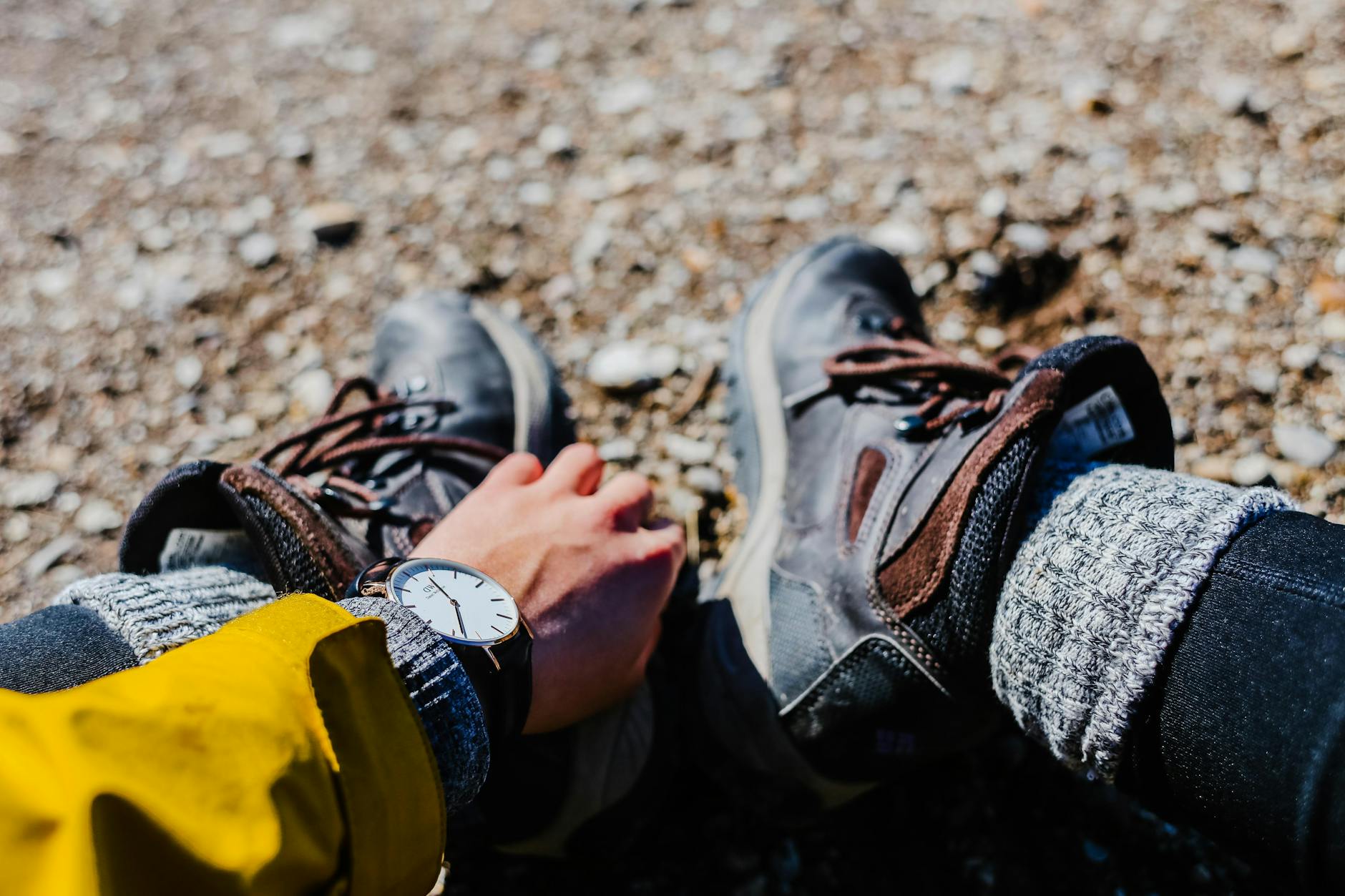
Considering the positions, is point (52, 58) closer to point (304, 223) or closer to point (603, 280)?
point (304, 223)

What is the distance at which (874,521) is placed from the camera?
1.78 meters

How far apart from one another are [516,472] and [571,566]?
33 centimetres

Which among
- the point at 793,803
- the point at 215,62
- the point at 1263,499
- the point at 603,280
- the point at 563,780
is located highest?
the point at 215,62

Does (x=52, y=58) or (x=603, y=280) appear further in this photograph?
(x=52, y=58)

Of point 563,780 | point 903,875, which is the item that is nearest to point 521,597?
point 563,780

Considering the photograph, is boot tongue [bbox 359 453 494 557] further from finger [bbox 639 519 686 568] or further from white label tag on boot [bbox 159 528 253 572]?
finger [bbox 639 519 686 568]

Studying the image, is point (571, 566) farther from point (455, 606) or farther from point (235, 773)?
point (235, 773)

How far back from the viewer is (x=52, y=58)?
146 inches

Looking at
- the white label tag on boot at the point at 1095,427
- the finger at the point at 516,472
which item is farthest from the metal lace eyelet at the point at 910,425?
the finger at the point at 516,472

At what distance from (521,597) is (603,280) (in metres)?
1.49

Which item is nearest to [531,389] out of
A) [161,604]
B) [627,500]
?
[627,500]

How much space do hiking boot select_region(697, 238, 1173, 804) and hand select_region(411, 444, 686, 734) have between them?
266mm

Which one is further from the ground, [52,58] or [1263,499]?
[52,58]

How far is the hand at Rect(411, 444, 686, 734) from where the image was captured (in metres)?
1.62
